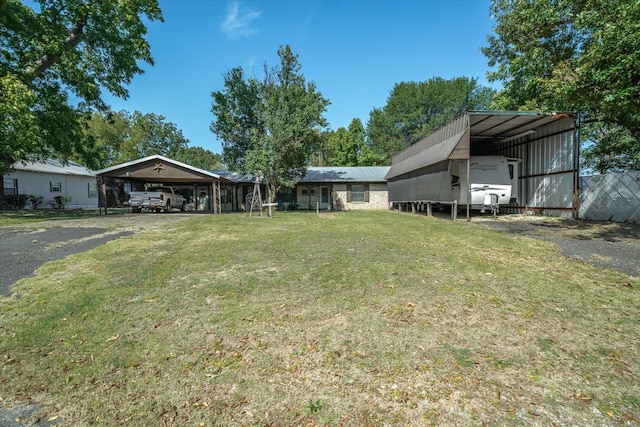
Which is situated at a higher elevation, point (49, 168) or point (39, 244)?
point (49, 168)

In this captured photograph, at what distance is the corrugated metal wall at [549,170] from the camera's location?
1329 cm

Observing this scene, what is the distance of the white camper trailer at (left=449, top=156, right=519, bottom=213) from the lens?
1357 centimetres

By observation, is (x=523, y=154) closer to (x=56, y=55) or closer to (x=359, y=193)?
(x=359, y=193)

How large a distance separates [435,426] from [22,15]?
67.1 ft

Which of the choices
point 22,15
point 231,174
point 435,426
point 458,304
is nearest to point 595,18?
point 458,304

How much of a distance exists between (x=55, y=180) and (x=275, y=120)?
19.4 meters

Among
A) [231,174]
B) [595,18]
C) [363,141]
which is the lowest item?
[231,174]

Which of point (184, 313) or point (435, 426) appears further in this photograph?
point (184, 313)

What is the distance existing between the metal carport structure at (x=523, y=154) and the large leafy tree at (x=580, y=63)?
1.20 meters

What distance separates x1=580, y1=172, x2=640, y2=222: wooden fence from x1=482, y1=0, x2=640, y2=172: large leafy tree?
2133 millimetres

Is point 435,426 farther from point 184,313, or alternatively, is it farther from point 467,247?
point 467,247

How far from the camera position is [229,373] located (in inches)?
95.9

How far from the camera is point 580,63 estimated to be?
882 cm

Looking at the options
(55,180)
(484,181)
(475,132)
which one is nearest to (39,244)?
(484,181)
